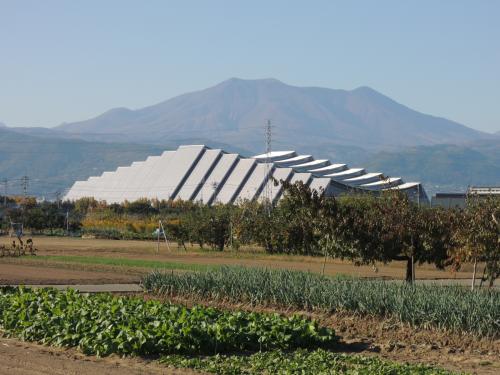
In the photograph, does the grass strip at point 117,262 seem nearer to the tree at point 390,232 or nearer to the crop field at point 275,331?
the tree at point 390,232

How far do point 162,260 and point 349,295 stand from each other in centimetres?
2770

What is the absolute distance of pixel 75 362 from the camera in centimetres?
1520

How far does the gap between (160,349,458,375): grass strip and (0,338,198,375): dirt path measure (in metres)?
0.44

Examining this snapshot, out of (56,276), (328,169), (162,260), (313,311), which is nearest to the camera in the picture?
(313,311)

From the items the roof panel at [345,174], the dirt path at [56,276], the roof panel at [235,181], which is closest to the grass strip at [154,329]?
the dirt path at [56,276]

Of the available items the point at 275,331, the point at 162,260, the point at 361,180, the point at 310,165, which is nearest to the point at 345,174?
the point at 361,180

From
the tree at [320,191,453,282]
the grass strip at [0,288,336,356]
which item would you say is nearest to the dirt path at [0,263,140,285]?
the tree at [320,191,453,282]

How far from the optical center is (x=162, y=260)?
156 ft

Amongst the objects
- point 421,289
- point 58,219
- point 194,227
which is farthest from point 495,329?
point 58,219

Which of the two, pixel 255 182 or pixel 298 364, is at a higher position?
pixel 255 182

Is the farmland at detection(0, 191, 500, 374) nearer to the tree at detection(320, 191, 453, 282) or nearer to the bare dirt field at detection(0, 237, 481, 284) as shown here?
the tree at detection(320, 191, 453, 282)

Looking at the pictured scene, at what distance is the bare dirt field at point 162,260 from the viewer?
33.4 meters

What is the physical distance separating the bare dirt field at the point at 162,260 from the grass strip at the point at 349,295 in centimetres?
712

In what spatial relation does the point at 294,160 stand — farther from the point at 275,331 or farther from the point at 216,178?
the point at 275,331
